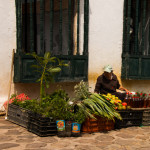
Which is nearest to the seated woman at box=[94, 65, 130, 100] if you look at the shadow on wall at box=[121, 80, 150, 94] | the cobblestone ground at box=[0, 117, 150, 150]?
the cobblestone ground at box=[0, 117, 150, 150]

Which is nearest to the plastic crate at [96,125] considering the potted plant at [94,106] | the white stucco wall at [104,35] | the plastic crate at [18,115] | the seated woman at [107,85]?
the potted plant at [94,106]

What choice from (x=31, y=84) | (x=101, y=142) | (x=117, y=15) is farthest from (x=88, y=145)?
(x=117, y=15)

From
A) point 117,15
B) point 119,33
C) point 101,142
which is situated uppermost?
point 117,15

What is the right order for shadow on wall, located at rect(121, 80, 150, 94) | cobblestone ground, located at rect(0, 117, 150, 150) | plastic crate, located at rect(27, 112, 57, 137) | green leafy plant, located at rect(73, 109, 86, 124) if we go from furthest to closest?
shadow on wall, located at rect(121, 80, 150, 94) < green leafy plant, located at rect(73, 109, 86, 124) < plastic crate, located at rect(27, 112, 57, 137) < cobblestone ground, located at rect(0, 117, 150, 150)

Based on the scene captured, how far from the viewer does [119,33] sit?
748 centimetres

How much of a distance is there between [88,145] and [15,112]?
2029 mm

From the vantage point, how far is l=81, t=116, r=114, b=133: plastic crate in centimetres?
518

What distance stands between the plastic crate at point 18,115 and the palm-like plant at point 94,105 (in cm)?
→ 110

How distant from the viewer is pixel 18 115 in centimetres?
561

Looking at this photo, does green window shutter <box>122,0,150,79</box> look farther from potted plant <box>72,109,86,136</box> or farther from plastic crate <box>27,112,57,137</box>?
plastic crate <box>27,112,57,137</box>

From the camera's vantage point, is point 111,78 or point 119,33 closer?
point 111,78

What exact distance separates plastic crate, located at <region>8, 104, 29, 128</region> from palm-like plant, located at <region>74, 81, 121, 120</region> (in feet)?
3.62

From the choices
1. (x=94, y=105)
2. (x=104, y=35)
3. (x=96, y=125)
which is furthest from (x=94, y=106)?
(x=104, y=35)

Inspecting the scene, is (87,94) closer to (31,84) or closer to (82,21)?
(31,84)
